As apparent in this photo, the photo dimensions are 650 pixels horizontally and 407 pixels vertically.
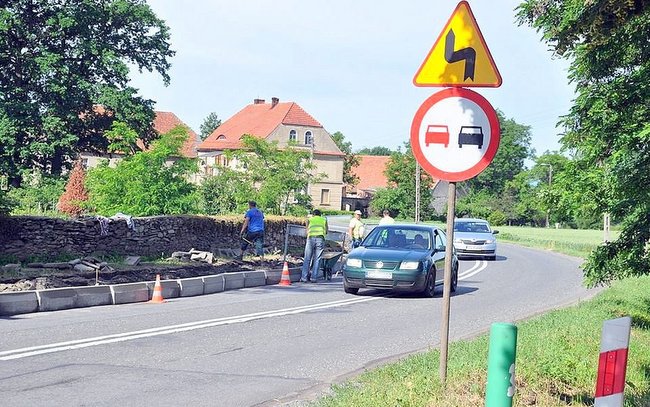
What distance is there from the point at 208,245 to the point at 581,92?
17.0 meters

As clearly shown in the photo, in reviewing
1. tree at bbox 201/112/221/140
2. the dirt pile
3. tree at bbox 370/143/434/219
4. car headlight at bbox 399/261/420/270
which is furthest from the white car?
tree at bbox 201/112/221/140

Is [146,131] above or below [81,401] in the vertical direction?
above

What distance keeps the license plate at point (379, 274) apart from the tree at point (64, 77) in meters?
28.1

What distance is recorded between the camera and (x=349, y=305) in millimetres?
16047

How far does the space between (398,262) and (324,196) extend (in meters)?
78.1

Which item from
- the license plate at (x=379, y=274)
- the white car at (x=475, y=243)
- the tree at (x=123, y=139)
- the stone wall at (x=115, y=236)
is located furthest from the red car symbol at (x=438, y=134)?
the white car at (x=475, y=243)

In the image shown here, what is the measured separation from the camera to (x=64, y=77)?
1670 inches

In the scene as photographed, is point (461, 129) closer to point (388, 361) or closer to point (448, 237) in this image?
point (448, 237)

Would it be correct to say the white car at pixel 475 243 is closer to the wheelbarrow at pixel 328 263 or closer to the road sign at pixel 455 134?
the wheelbarrow at pixel 328 263

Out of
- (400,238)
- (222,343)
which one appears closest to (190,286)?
(400,238)

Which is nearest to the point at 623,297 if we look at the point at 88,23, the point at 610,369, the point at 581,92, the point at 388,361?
the point at 581,92

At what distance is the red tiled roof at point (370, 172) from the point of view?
11938 centimetres

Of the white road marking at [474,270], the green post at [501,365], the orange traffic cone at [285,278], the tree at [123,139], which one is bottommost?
the white road marking at [474,270]

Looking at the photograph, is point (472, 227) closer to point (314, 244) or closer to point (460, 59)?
point (314, 244)
